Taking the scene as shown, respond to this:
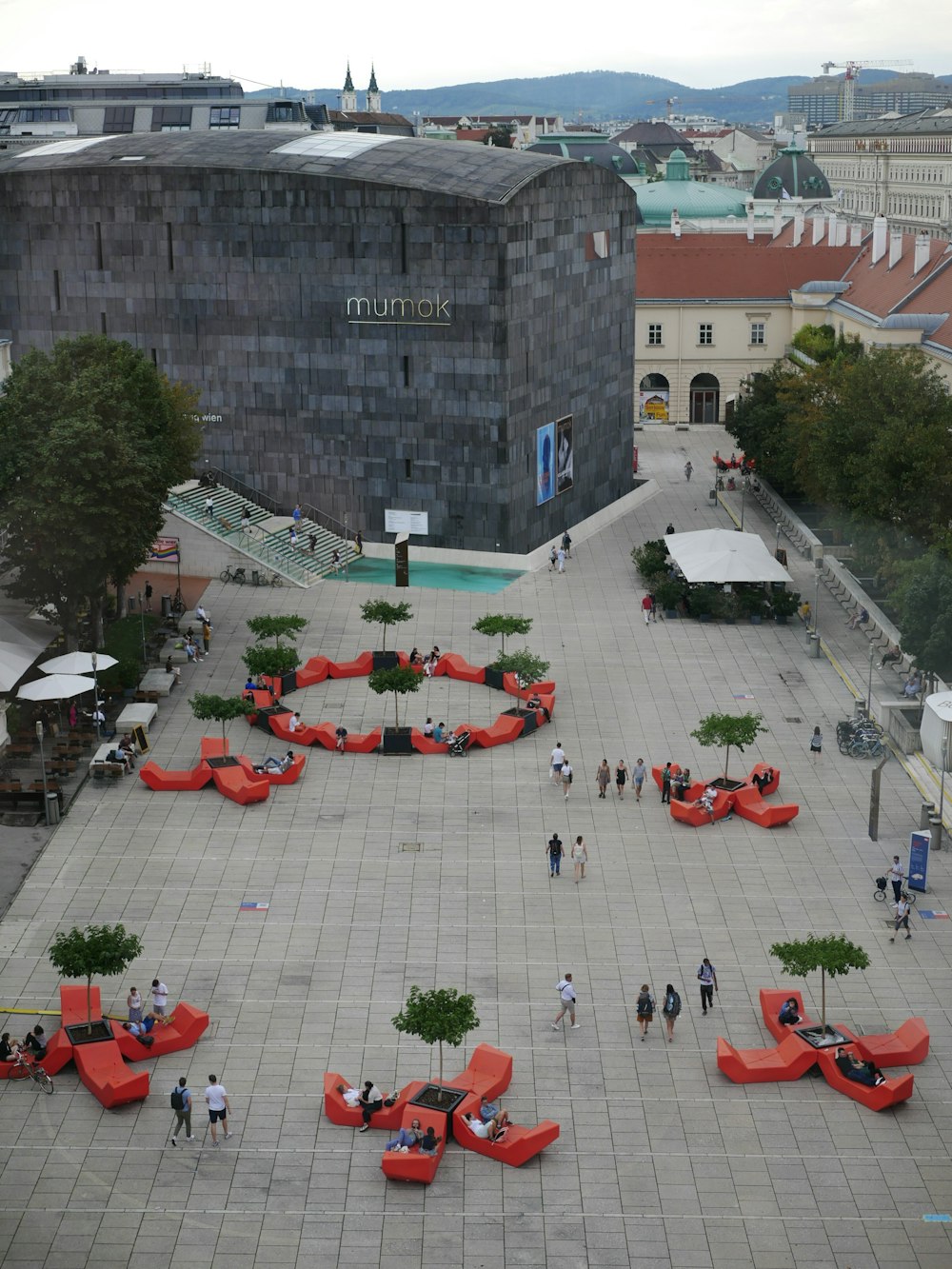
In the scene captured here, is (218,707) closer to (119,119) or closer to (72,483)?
(72,483)

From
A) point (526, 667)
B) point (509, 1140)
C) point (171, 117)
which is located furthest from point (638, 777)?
point (171, 117)

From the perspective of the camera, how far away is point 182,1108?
31.1 meters

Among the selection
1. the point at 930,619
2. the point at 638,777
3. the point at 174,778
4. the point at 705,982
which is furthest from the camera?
the point at 930,619

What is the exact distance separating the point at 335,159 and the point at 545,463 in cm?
1592

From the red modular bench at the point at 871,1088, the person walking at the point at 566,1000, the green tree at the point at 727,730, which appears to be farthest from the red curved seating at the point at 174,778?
the red modular bench at the point at 871,1088

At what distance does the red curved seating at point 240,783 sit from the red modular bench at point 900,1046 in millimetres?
19573

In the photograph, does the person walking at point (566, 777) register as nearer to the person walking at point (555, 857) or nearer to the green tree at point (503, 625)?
the person walking at point (555, 857)

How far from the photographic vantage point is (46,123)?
135 meters

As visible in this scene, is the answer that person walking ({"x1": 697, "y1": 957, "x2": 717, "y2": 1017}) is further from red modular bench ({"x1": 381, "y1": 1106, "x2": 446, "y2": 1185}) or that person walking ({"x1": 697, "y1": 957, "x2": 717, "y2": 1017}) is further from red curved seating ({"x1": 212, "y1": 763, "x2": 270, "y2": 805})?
red curved seating ({"x1": 212, "y1": 763, "x2": 270, "y2": 805})

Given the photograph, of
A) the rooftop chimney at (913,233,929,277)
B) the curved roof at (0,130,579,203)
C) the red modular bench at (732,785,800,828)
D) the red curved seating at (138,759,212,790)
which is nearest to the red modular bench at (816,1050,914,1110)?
the red modular bench at (732,785,800,828)

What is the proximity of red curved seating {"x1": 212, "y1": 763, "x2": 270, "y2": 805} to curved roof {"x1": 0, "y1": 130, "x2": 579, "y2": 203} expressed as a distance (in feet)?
103

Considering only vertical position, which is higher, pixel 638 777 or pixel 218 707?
pixel 218 707

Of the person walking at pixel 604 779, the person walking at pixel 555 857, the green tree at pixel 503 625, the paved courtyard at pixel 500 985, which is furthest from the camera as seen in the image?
the green tree at pixel 503 625

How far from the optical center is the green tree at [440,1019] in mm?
31391
